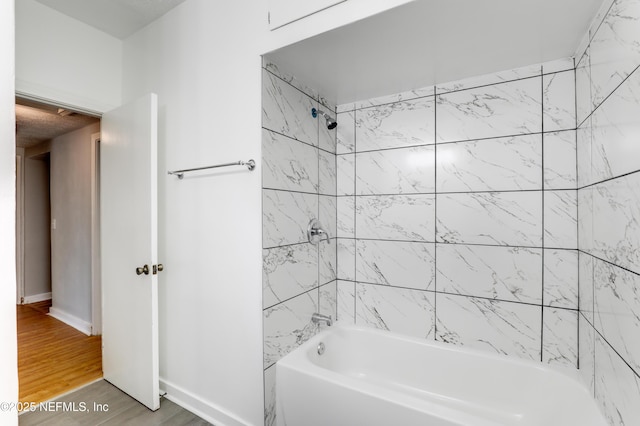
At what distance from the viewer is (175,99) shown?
6.64 feet

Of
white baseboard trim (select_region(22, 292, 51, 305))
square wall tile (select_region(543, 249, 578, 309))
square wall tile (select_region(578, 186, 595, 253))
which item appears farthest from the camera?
white baseboard trim (select_region(22, 292, 51, 305))

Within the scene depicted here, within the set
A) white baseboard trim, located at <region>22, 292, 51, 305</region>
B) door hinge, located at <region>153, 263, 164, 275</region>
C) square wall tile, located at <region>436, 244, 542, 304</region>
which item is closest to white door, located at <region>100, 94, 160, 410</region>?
door hinge, located at <region>153, 263, 164, 275</region>

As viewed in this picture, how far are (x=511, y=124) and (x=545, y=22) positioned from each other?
521 mm

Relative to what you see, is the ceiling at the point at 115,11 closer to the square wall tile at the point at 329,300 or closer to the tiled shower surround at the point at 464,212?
the tiled shower surround at the point at 464,212

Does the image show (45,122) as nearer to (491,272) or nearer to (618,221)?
(491,272)

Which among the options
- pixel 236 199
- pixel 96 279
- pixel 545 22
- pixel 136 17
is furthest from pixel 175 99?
pixel 96 279

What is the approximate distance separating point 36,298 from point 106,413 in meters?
3.96

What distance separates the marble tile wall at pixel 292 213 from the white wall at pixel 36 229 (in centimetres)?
486

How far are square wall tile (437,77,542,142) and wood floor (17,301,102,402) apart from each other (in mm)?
3096

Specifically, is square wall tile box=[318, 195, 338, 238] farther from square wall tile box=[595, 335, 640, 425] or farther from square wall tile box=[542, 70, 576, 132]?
square wall tile box=[595, 335, 640, 425]

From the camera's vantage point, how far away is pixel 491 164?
1781 mm

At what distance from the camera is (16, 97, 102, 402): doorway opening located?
8.37 ft

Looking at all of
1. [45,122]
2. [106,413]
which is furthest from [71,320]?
[106,413]

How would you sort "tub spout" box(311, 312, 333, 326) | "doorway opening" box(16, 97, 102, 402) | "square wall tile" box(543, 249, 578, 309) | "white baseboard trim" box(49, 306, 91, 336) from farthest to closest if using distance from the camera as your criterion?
1. "white baseboard trim" box(49, 306, 91, 336)
2. "doorway opening" box(16, 97, 102, 402)
3. "tub spout" box(311, 312, 333, 326)
4. "square wall tile" box(543, 249, 578, 309)
